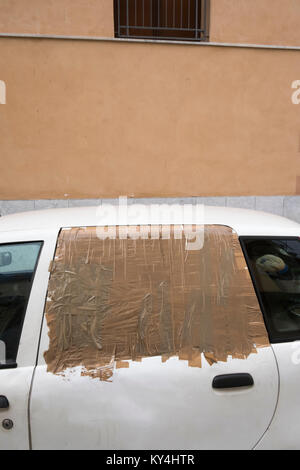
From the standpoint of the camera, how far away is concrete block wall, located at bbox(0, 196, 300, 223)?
6043mm

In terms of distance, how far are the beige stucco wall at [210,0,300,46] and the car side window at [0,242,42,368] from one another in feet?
18.6

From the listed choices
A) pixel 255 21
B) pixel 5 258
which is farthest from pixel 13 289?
pixel 255 21

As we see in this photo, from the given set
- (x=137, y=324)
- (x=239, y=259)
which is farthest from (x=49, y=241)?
(x=239, y=259)

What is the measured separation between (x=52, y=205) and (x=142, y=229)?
4611 millimetres

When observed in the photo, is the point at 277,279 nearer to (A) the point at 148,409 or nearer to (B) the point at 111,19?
(A) the point at 148,409

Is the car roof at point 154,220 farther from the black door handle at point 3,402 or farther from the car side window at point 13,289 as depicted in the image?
the black door handle at point 3,402

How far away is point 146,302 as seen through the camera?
1.67 meters

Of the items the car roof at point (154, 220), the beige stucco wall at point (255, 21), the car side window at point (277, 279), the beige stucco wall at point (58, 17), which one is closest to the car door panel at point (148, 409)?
the car side window at point (277, 279)

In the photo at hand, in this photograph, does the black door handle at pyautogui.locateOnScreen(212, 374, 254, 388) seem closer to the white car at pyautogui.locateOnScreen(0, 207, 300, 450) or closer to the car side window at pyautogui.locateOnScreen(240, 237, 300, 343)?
the white car at pyautogui.locateOnScreen(0, 207, 300, 450)

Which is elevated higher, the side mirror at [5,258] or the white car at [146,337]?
the side mirror at [5,258]

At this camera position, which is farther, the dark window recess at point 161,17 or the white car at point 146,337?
the dark window recess at point 161,17

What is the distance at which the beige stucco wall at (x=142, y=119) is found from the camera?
227 inches

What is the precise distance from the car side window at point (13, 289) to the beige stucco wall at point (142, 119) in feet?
14.6

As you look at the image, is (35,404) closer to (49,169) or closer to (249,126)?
(49,169)
